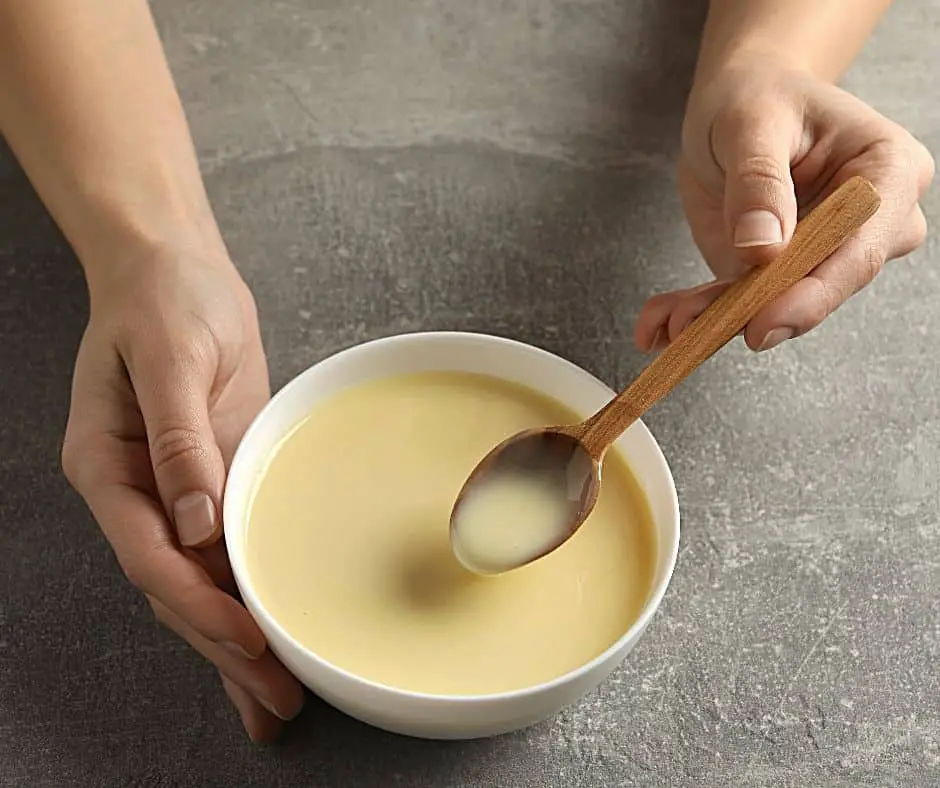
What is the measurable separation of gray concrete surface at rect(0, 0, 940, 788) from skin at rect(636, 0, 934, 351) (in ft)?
0.31

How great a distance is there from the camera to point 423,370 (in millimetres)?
935

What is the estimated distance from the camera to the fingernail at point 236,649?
79cm

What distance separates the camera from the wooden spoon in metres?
0.82

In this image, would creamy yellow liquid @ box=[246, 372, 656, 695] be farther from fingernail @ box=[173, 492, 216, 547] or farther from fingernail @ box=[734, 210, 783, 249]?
fingernail @ box=[734, 210, 783, 249]

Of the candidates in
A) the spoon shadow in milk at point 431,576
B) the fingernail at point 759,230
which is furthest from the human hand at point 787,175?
the spoon shadow in milk at point 431,576

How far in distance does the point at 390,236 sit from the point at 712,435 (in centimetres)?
34

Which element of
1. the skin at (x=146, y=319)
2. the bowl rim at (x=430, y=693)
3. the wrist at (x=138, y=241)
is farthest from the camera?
the wrist at (x=138, y=241)

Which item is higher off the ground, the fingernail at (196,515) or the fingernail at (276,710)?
the fingernail at (196,515)

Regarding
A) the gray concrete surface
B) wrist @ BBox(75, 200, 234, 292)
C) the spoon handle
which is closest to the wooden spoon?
the spoon handle

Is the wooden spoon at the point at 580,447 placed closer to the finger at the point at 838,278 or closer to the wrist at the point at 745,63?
the finger at the point at 838,278

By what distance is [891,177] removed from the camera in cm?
93

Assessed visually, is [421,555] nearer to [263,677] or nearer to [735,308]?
[263,677]

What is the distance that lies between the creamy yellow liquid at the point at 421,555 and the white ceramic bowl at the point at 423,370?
0.05 feet

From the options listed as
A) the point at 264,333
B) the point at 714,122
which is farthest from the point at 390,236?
the point at 714,122
